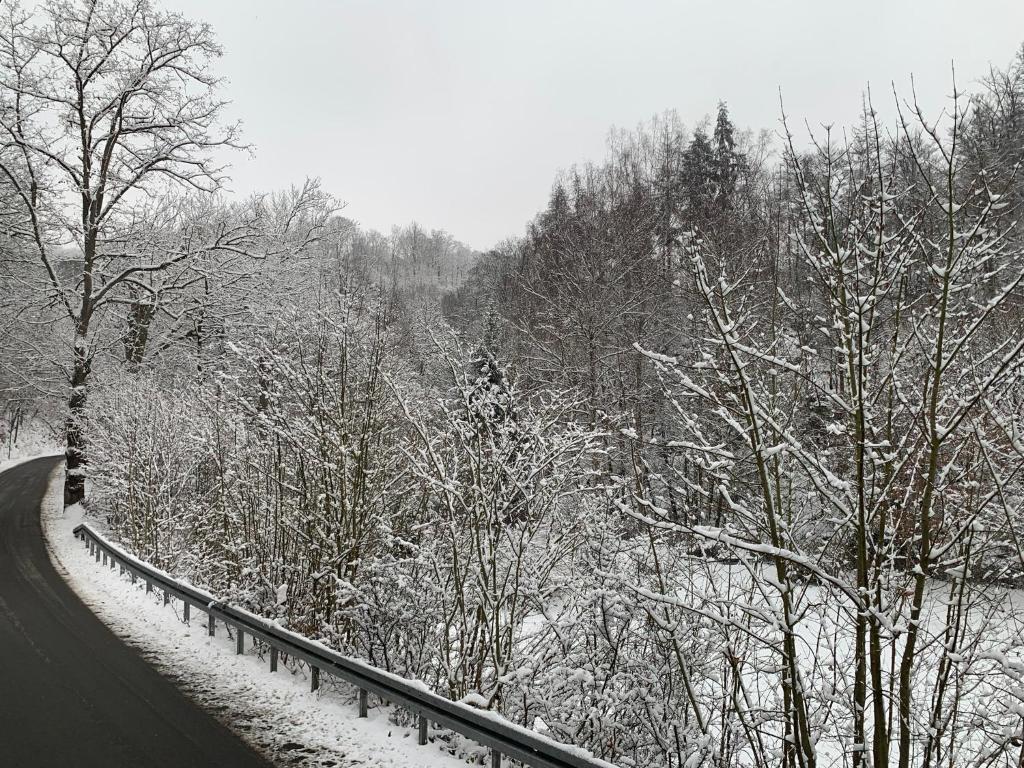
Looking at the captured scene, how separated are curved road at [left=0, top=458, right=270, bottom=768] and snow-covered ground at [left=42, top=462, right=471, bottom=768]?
0.21 m

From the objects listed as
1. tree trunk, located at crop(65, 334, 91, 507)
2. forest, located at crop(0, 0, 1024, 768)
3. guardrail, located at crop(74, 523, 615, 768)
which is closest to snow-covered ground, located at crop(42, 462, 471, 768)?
guardrail, located at crop(74, 523, 615, 768)

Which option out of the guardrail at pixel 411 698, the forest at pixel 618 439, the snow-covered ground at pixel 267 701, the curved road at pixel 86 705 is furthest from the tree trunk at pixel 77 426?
the guardrail at pixel 411 698

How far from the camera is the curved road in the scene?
17.2ft

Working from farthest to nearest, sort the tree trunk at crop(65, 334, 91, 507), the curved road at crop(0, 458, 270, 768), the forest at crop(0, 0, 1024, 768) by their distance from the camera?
the tree trunk at crop(65, 334, 91, 507)
the curved road at crop(0, 458, 270, 768)
the forest at crop(0, 0, 1024, 768)

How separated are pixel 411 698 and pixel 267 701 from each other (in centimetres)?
197

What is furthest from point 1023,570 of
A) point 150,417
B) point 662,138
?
point 662,138

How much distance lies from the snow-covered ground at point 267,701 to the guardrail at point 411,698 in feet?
0.63

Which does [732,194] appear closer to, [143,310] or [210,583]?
[210,583]

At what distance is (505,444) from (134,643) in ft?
20.3

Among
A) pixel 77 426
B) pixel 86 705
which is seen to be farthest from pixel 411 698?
pixel 77 426

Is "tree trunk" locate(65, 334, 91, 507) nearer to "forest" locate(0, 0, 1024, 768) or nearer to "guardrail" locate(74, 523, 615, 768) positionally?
"forest" locate(0, 0, 1024, 768)

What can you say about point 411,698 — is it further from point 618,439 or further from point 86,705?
point 618,439

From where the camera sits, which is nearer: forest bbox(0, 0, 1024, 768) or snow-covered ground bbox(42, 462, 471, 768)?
forest bbox(0, 0, 1024, 768)

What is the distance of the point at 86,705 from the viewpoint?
6262mm
